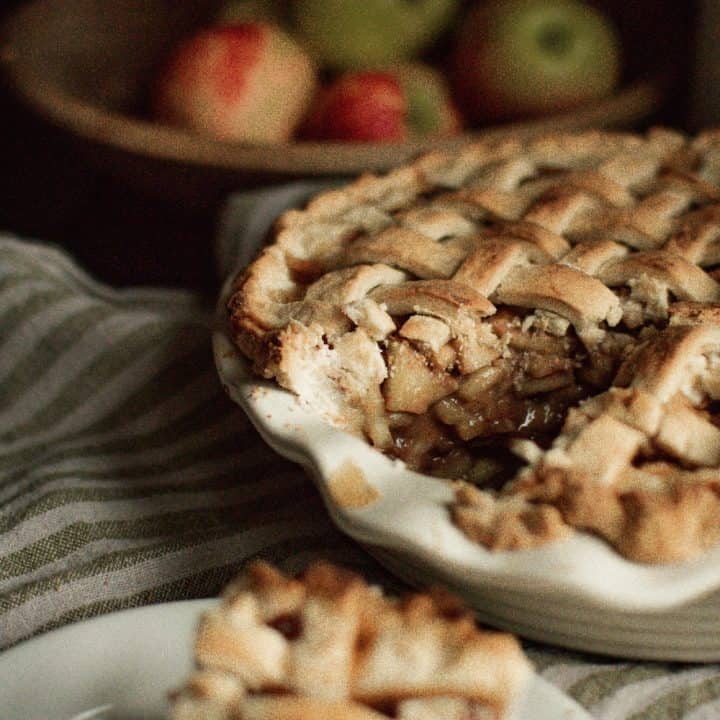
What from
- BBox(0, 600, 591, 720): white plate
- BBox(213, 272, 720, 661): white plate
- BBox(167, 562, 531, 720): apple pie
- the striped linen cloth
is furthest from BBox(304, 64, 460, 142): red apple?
BBox(167, 562, 531, 720): apple pie

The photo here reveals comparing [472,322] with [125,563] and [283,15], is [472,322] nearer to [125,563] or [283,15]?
[125,563]

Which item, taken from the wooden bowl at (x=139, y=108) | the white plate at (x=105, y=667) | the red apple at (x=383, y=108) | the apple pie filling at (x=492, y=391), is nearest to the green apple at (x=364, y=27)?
the red apple at (x=383, y=108)

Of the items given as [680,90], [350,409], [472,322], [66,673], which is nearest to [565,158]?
[472,322]

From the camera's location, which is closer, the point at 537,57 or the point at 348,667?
the point at 348,667

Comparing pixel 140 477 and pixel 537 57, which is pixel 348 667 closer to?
pixel 140 477

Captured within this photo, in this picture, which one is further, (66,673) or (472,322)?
(472,322)

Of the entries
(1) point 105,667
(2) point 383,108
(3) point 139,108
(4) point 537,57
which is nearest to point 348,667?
(1) point 105,667
